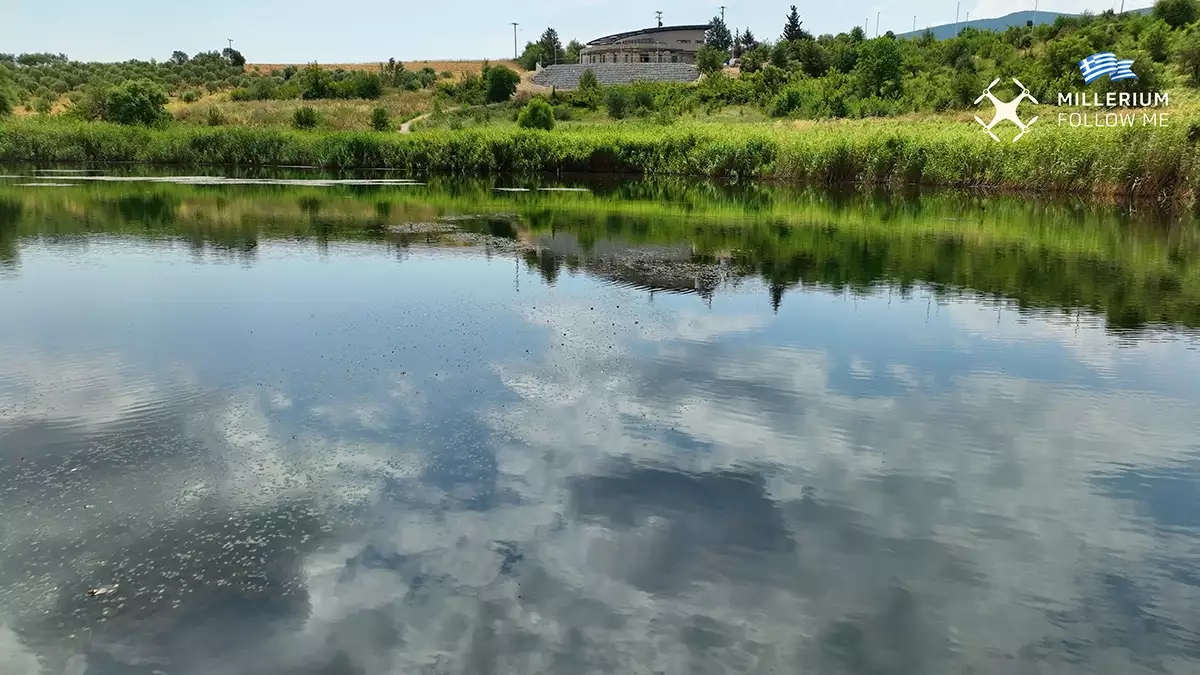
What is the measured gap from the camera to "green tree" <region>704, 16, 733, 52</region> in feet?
377

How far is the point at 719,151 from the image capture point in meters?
40.2

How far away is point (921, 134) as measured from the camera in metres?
35.9

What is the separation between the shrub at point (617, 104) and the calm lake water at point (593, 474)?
50512 millimetres

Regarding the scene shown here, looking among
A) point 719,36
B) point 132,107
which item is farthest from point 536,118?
point 719,36

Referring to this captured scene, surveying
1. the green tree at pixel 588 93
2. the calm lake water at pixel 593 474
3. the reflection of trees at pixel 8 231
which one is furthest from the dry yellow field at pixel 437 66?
the calm lake water at pixel 593 474

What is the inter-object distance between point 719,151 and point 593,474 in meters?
35.5

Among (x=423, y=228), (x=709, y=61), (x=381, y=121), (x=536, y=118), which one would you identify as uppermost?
(x=709, y=61)

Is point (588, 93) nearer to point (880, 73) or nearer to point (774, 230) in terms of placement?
point (880, 73)

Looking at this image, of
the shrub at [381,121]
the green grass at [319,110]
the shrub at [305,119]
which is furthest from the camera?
the green grass at [319,110]

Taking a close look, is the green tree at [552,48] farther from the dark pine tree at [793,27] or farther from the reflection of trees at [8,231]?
the reflection of trees at [8,231]

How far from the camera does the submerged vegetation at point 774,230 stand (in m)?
14.7

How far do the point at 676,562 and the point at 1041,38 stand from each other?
3019 inches

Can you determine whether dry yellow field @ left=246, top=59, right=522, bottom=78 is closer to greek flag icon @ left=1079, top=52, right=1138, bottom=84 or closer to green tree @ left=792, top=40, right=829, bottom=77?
green tree @ left=792, top=40, right=829, bottom=77

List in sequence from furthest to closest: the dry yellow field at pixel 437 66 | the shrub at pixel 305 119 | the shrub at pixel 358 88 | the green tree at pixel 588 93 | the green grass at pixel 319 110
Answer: the dry yellow field at pixel 437 66 < the shrub at pixel 358 88 < the green tree at pixel 588 93 < the green grass at pixel 319 110 < the shrub at pixel 305 119
